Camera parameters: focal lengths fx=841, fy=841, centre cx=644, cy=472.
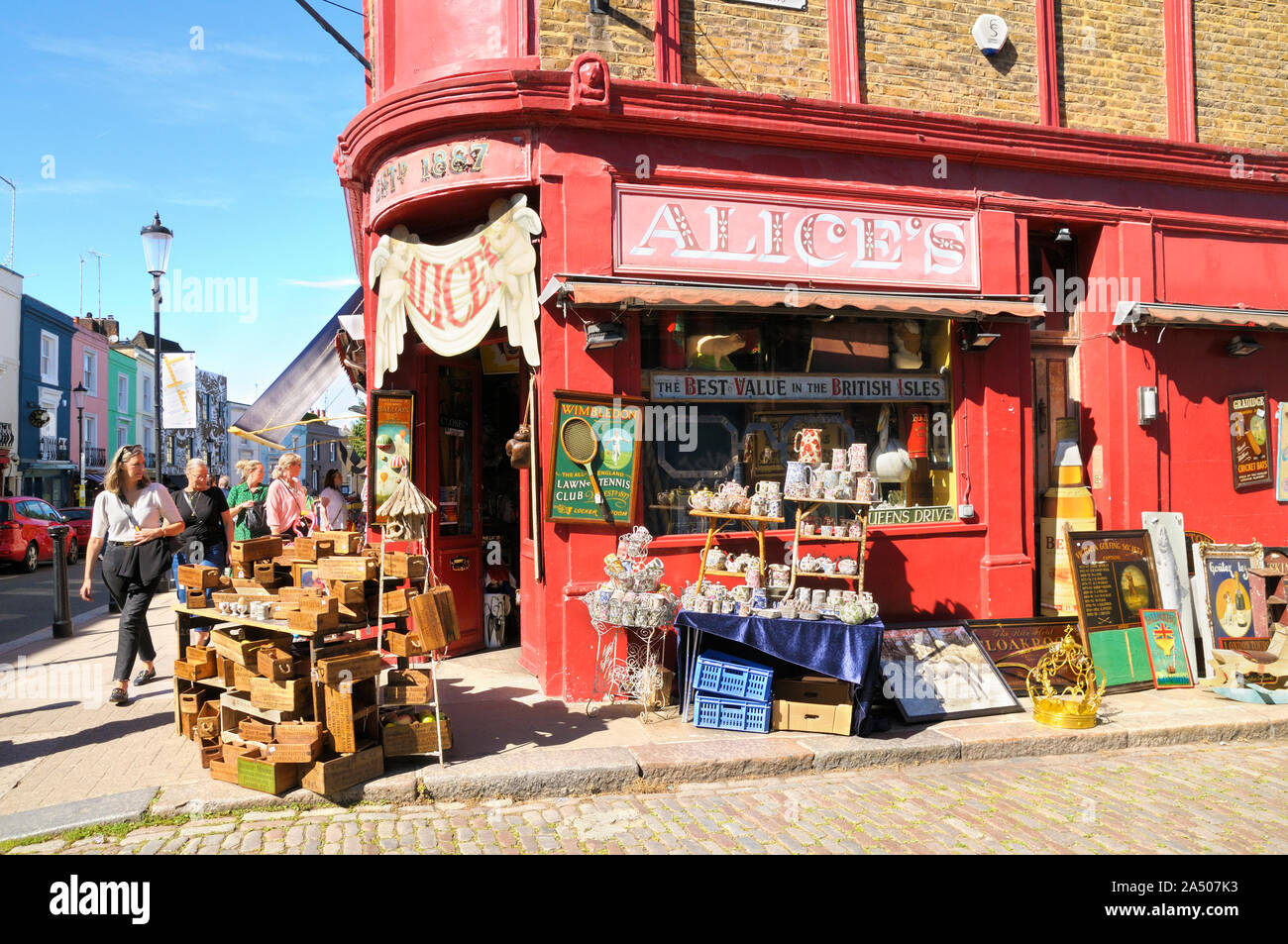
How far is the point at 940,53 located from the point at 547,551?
6080 mm

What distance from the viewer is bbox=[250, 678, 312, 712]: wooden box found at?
4875 mm

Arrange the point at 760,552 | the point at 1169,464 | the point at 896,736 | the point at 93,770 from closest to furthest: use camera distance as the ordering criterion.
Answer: the point at 93,770 → the point at 896,736 → the point at 760,552 → the point at 1169,464

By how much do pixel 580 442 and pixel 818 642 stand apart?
96.6 inches

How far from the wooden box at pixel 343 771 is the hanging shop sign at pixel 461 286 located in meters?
3.29

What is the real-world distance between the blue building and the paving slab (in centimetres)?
3287

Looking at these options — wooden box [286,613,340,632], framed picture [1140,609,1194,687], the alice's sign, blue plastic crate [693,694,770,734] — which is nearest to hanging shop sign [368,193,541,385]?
the alice's sign

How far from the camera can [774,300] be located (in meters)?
6.92

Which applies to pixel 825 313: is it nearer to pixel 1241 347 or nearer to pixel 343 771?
pixel 1241 347

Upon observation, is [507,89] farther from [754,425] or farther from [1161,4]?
[1161,4]

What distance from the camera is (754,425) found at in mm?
7574

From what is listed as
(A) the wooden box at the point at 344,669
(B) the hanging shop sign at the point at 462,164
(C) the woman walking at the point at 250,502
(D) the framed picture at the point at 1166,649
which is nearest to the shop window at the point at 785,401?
(B) the hanging shop sign at the point at 462,164

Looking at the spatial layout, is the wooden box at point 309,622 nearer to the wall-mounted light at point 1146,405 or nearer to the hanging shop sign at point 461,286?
the hanging shop sign at point 461,286

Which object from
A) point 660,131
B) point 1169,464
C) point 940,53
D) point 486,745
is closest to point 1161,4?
point 940,53

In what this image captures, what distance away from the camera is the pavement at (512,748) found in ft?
16.0
